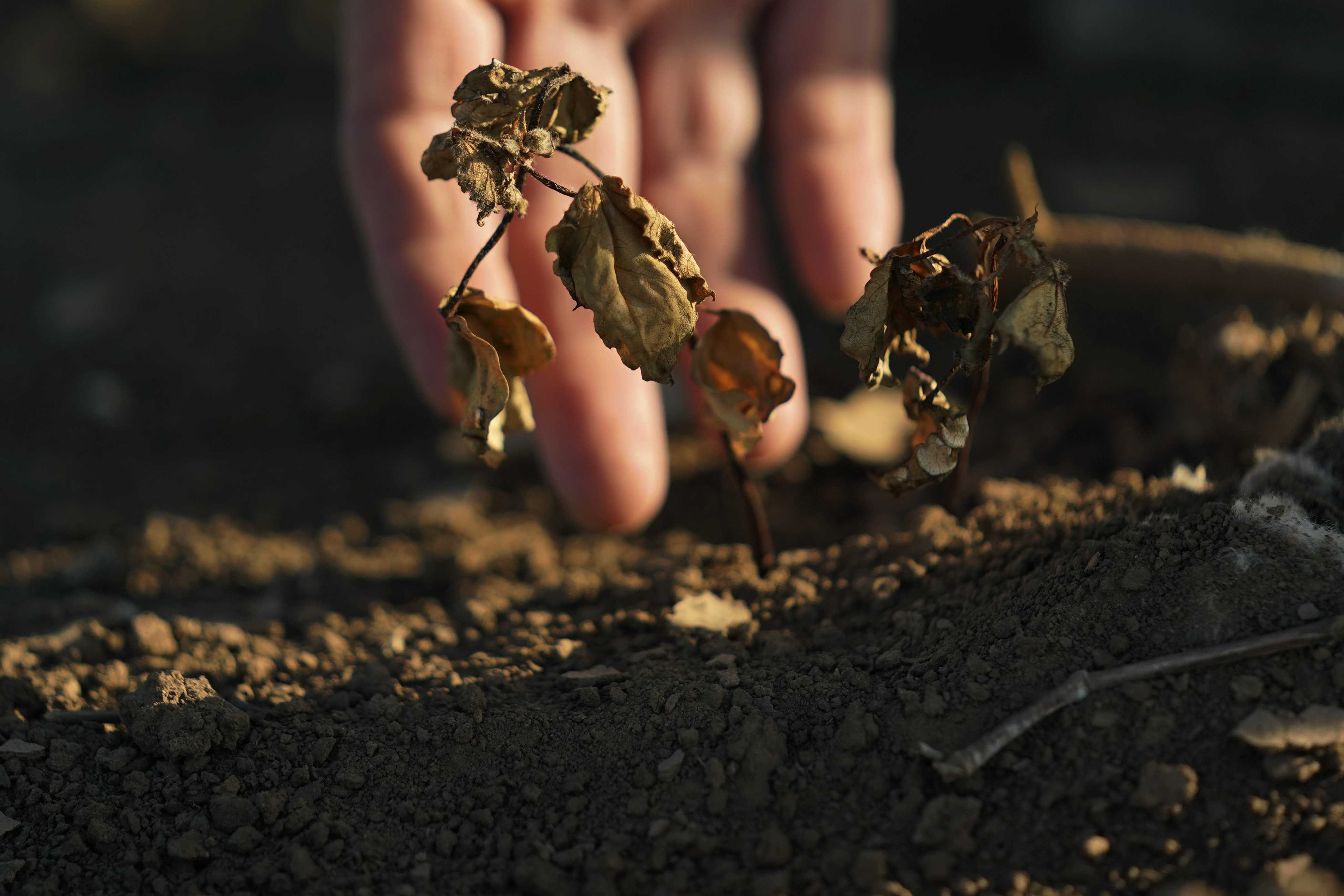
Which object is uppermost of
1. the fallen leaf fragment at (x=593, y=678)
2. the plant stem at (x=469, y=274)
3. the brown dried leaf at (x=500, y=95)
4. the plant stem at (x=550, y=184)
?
the brown dried leaf at (x=500, y=95)

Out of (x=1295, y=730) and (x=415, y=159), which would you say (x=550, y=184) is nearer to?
(x=415, y=159)

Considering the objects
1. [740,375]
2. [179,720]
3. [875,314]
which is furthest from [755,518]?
[179,720]

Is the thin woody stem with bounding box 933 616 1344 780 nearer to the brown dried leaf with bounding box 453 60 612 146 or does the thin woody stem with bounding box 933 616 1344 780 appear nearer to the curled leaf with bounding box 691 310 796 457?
the curled leaf with bounding box 691 310 796 457

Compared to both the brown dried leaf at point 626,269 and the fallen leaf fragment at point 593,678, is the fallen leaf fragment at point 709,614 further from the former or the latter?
the brown dried leaf at point 626,269

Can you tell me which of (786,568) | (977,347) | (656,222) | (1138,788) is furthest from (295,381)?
(1138,788)

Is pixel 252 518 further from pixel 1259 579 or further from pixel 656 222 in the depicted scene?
pixel 1259 579

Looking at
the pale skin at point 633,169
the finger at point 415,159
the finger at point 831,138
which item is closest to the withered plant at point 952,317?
the pale skin at point 633,169
